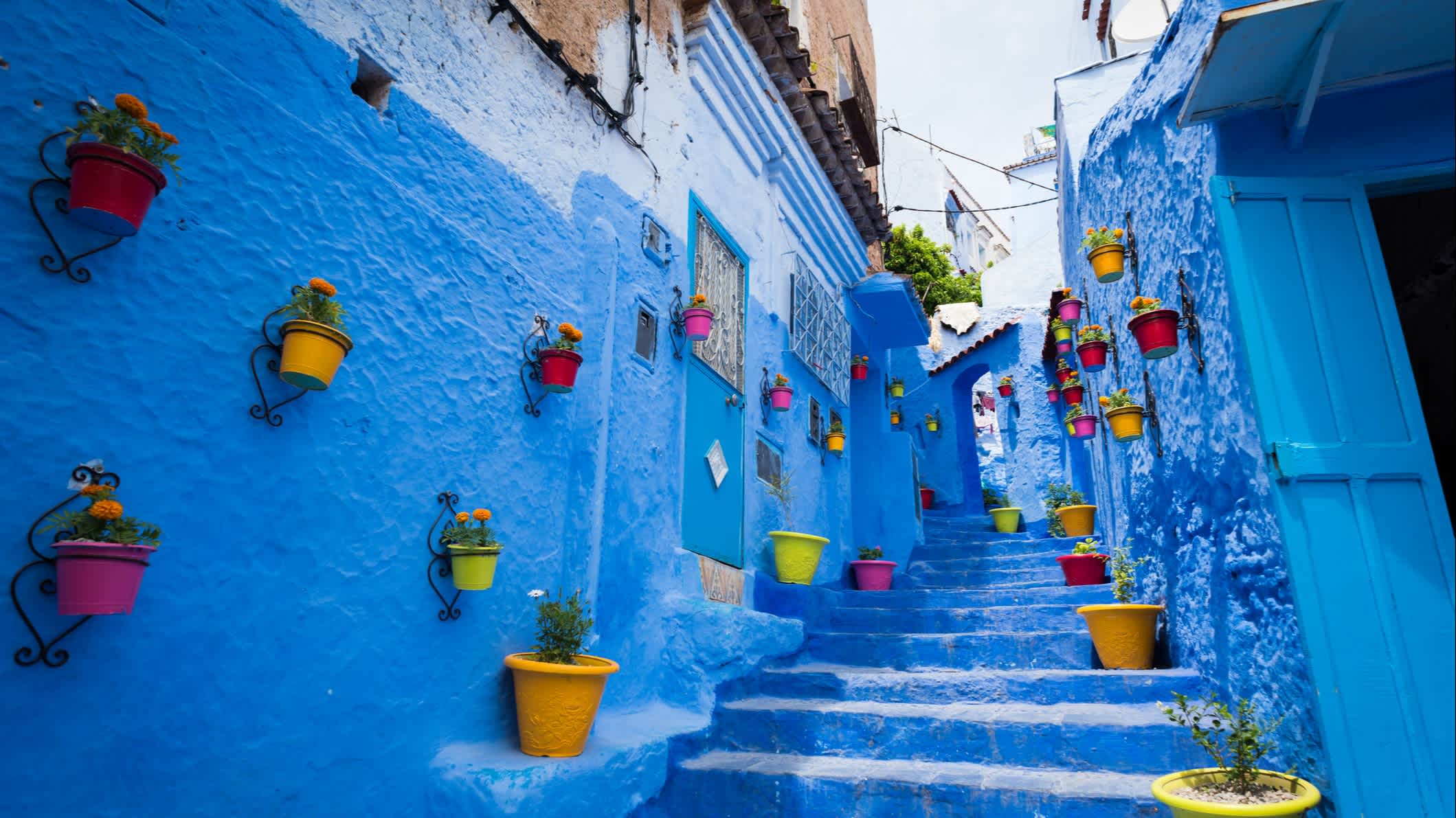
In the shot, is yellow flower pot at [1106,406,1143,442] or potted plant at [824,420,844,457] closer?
yellow flower pot at [1106,406,1143,442]

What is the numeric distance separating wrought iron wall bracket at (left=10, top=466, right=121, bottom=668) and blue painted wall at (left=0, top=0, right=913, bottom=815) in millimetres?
25

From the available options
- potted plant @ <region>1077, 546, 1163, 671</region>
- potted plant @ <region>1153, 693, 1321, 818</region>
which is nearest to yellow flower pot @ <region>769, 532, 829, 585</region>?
potted plant @ <region>1077, 546, 1163, 671</region>

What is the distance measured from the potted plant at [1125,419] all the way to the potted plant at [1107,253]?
0.82m

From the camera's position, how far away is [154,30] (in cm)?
271

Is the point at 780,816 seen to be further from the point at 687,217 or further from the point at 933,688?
the point at 687,217

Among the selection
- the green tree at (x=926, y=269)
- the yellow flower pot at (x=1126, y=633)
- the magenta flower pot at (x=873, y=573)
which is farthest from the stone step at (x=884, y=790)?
the green tree at (x=926, y=269)

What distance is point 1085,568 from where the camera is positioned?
657 cm

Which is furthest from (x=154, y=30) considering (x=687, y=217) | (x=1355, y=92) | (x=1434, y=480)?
(x=1434, y=480)

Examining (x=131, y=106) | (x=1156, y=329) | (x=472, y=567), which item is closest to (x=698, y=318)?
(x=472, y=567)

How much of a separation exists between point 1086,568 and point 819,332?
3.66m

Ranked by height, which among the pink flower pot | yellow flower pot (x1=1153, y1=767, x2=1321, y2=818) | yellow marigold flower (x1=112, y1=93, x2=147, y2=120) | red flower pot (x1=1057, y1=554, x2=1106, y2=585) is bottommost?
yellow flower pot (x1=1153, y1=767, x2=1321, y2=818)

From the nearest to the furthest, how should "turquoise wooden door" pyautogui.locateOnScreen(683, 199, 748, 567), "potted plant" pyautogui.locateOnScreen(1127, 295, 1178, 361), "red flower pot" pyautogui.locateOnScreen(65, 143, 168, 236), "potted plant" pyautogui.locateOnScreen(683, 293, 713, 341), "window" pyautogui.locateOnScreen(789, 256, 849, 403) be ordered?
"red flower pot" pyautogui.locateOnScreen(65, 143, 168, 236)
"potted plant" pyautogui.locateOnScreen(1127, 295, 1178, 361)
"potted plant" pyautogui.locateOnScreen(683, 293, 713, 341)
"turquoise wooden door" pyautogui.locateOnScreen(683, 199, 748, 567)
"window" pyautogui.locateOnScreen(789, 256, 849, 403)

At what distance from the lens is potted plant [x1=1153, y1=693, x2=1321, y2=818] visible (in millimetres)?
2725

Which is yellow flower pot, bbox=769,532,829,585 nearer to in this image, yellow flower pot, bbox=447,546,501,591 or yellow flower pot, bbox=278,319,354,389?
yellow flower pot, bbox=447,546,501,591
